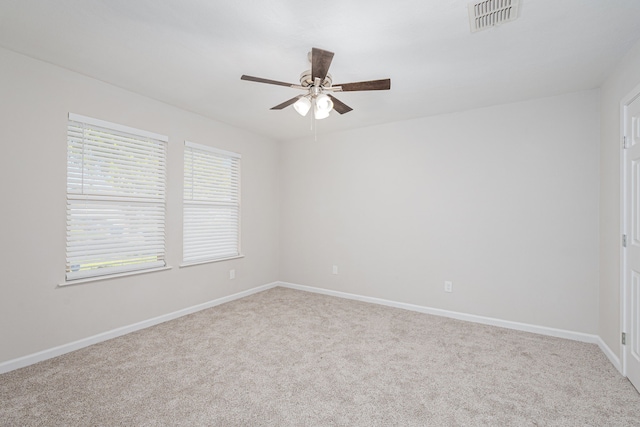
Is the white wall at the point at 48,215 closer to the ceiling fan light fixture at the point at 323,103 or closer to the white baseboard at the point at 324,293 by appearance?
the white baseboard at the point at 324,293

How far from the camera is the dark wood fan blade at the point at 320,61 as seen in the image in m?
1.81

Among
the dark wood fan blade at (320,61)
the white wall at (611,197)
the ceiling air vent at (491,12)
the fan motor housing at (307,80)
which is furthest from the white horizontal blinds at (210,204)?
the white wall at (611,197)

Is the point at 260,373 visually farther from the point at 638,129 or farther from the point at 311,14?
the point at 638,129

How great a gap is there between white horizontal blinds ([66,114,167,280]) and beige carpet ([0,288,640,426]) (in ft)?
2.72

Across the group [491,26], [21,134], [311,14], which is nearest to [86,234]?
[21,134]

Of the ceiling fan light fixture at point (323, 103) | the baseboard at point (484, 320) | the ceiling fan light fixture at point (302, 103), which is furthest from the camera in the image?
the baseboard at point (484, 320)

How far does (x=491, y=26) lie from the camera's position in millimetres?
1994

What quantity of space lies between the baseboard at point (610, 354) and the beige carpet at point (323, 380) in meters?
0.06

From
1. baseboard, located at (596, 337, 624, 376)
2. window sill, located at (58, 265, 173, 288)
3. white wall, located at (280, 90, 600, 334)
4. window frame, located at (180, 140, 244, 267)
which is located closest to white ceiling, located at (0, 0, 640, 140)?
white wall, located at (280, 90, 600, 334)

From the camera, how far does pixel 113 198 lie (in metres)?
3.01

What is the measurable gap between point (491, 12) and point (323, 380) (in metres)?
2.77

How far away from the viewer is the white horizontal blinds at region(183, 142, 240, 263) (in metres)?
3.82

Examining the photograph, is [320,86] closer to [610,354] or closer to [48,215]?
[48,215]

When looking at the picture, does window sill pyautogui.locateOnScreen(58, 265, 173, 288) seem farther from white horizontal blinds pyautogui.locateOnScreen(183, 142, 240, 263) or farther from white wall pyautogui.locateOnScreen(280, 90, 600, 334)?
white wall pyautogui.locateOnScreen(280, 90, 600, 334)
